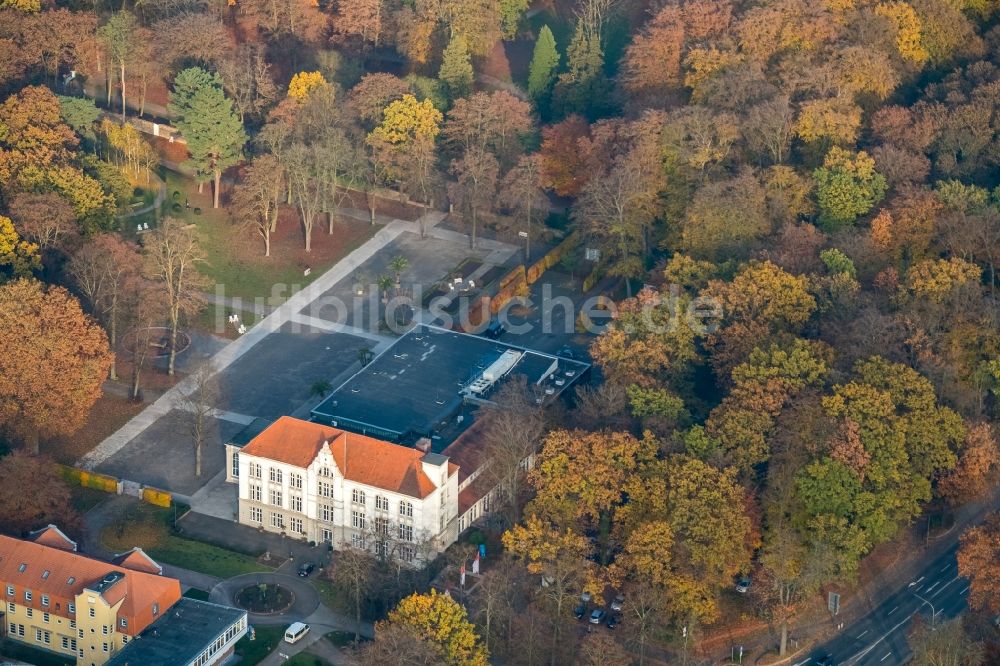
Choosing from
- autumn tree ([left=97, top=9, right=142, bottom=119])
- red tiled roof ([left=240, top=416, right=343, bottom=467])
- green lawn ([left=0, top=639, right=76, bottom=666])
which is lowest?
green lawn ([left=0, top=639, right=76, bottom=666])

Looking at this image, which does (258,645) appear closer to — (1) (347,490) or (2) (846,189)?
(1) (347,490)

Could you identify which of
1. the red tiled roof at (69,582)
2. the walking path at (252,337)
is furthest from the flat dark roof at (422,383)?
the red tiled roof at (69,582)

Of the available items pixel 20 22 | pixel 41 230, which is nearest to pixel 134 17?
pixel 20 22

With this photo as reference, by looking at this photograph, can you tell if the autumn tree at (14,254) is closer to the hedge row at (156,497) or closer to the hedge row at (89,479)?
the hedge row at (89,479)

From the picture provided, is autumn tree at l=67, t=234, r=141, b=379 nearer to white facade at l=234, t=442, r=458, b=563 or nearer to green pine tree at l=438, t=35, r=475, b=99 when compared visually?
white facade at l=234, t=442, r=458, b=563

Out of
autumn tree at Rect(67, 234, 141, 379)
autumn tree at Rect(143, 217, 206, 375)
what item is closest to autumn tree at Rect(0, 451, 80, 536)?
autumn tree at Rect(67, 234, 141, 379)

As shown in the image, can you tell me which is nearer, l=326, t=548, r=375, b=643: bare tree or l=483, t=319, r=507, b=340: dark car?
l=326, t=548, r=375, b=643: bare tree

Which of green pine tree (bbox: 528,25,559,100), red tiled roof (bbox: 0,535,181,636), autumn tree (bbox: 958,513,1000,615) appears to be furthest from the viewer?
green pine tree (bbox: 528,25,559,100)
